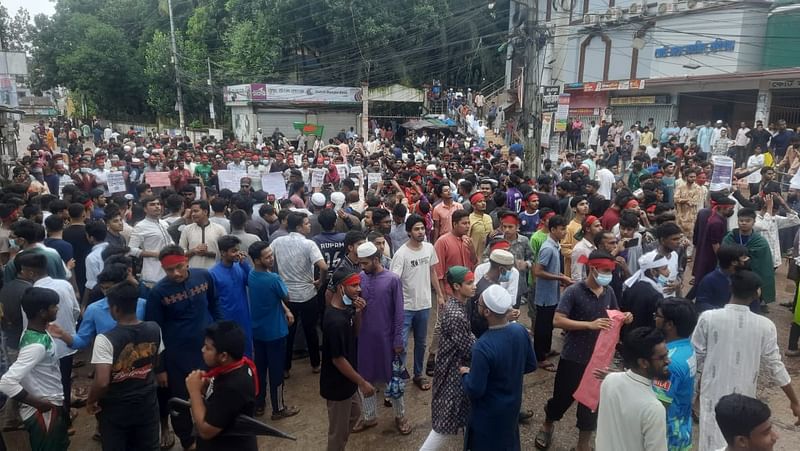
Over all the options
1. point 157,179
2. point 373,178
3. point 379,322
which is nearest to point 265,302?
point 379,322

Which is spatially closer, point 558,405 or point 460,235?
point 558,405

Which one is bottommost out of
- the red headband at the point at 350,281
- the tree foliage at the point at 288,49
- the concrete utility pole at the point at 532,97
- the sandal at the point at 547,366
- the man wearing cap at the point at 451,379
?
the sandal at the point at 547,366

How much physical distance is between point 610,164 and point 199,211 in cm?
1591

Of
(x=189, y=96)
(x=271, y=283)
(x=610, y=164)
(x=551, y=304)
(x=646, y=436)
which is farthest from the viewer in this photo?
(x=189, y=96)

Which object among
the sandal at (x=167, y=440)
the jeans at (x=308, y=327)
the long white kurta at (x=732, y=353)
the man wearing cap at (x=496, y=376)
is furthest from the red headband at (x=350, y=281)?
the long white kurta at (x=732, y=353)

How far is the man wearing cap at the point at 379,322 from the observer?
4.75m

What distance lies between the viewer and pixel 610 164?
18578 millimetres

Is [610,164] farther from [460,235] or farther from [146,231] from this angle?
[146,231]

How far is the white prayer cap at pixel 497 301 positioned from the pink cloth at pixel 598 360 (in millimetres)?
1078

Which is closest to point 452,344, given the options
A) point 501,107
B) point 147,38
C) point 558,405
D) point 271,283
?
point 558,405

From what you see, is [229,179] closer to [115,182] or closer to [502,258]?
[115,182]

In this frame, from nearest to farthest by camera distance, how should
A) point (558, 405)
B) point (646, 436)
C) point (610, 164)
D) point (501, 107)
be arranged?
1. point (646, 436)
2. point (558, 405)
3. point (610, 164)
4. point (501, 107)

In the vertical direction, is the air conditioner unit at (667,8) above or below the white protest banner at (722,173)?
above

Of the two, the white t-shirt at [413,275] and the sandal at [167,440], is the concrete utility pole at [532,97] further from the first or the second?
the sandal at [167,440]
